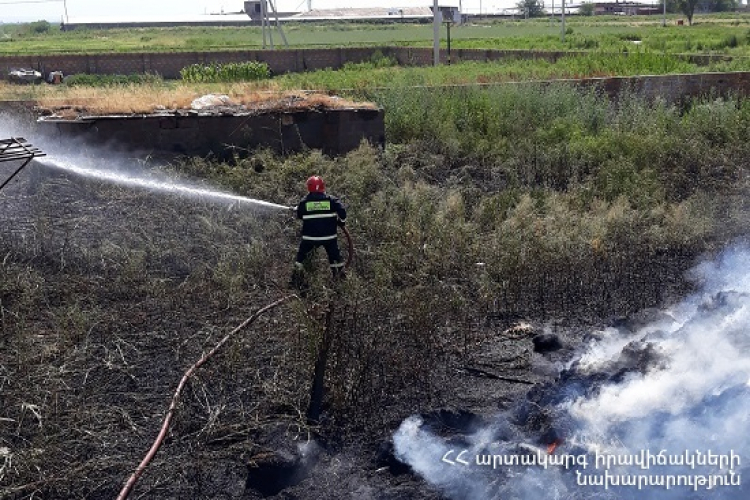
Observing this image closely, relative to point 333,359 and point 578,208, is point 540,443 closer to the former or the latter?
point 333,359

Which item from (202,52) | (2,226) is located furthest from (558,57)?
(2,226)

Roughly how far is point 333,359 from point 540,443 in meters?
1.83

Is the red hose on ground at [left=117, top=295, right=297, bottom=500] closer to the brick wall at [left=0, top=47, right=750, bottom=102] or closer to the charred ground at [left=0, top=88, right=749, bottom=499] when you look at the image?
the charred ground at [left=0, top=88, right=749, bottom=499]

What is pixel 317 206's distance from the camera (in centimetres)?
862

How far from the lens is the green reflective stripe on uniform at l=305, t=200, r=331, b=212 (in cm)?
862

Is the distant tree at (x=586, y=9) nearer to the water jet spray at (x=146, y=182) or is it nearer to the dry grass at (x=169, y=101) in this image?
the dry grass at (x=169, y=101)

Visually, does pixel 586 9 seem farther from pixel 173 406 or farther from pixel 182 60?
pixel 173 406

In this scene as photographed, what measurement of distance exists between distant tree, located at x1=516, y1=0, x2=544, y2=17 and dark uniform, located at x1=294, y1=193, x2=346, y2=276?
85309mm

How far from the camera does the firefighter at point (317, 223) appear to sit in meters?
8.62

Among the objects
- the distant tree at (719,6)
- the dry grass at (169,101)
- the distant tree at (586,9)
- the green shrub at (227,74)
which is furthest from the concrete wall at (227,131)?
the distant tree at (719,6)

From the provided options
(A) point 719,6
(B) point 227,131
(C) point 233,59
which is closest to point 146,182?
(B) point 227,131

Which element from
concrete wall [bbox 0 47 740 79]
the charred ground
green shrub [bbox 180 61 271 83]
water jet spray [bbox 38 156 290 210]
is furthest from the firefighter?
concrete wall [bbox 0 47 740 79]

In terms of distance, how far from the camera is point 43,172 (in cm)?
1212

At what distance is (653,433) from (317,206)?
4.05m
